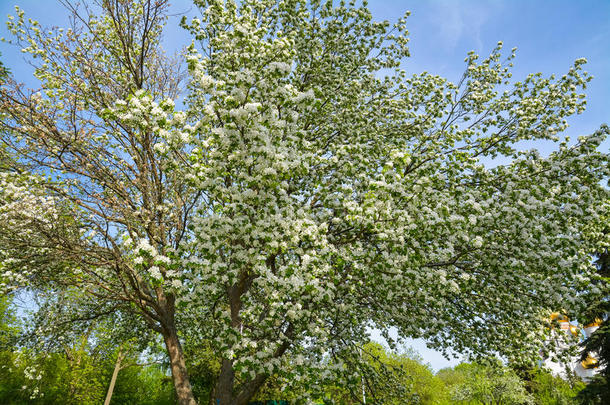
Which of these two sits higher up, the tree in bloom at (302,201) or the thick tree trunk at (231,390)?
the tree in bloom at (302,201)

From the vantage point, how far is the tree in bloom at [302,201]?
802 centimetres

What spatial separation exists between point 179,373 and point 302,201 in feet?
21.0

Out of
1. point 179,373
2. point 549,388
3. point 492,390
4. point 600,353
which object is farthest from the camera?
point 492,390

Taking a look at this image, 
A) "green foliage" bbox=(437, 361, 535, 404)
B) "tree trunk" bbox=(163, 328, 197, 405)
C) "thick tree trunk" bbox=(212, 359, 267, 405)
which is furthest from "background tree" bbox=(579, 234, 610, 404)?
"tree trunk" bbox=(163, 328, 197, 405)

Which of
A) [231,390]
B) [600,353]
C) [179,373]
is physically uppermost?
[600,353]

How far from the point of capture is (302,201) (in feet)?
36.4

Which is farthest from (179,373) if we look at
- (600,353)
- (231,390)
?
(600,353)

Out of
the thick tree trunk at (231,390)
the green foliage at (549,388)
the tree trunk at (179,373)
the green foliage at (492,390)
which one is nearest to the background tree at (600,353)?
the green foliage at (549,388)

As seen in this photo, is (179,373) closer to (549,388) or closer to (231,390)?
(231,390)

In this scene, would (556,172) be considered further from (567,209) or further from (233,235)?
(233,235)

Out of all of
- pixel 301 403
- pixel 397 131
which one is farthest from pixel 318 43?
pixel 301 403

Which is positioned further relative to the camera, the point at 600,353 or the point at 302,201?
the point at 600,353

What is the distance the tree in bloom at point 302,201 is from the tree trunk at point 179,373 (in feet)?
0.19

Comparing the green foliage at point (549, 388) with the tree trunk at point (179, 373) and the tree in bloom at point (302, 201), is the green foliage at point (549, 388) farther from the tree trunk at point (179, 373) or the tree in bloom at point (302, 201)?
the tree trunk at point (179, 373)
